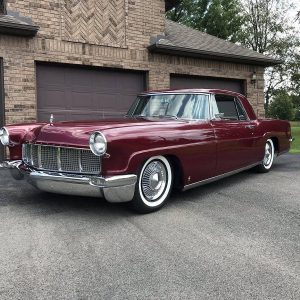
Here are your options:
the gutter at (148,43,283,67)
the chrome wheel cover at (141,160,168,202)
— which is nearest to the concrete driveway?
the chrome wheel cover at (141,160,168,202)

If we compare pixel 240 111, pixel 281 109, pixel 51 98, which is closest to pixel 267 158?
pixel 240 111

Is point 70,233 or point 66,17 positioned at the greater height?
point 66,17

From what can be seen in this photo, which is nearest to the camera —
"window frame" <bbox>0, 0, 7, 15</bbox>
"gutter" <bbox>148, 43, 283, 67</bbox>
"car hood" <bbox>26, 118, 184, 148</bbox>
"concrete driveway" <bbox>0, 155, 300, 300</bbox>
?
"concrete driveway" <bbox>0, 155, 300, 300</bbox>

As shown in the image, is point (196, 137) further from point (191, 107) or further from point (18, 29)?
point (18, 29)

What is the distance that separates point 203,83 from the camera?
11.4m

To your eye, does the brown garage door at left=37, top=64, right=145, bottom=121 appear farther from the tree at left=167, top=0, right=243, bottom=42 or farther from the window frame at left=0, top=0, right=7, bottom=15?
the tree at left=167, top=0, right=243, bottom=42

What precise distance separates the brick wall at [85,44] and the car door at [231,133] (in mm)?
4301

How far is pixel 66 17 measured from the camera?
912 cm

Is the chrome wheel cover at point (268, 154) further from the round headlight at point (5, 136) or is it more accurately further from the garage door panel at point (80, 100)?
the round headlight at point (5, 136)

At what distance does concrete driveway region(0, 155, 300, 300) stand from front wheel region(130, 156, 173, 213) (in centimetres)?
13

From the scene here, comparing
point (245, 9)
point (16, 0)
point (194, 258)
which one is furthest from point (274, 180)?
point (245, 9)

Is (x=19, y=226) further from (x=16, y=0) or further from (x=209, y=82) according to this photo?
(x=209, y=82)

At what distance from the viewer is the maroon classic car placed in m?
4.12

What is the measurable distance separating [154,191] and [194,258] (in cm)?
149
